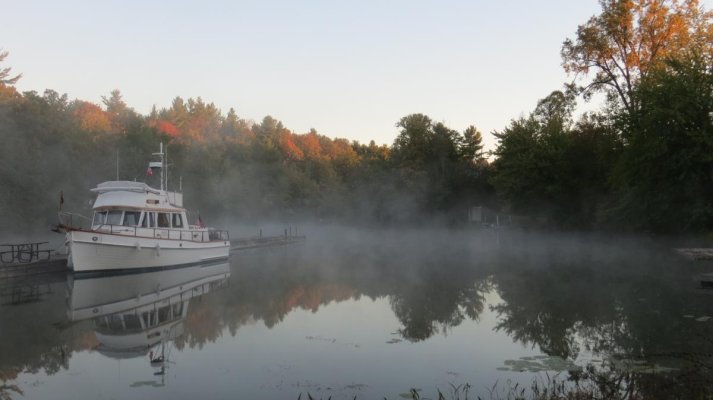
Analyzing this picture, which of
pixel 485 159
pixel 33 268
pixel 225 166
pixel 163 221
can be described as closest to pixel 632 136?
pixel 163 221

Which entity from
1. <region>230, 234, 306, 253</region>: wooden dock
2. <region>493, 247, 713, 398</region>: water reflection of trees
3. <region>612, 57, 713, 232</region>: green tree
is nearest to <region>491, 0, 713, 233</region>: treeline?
→ <region>612, 57, 713, 232</region>: green tree

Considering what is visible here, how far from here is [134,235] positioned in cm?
2644

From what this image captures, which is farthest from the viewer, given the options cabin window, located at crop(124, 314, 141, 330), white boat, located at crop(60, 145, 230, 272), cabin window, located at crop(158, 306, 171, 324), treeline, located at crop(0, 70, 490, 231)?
treeline, located at crop(0, 70, 490, 231)

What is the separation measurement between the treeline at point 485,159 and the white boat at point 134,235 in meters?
19.6

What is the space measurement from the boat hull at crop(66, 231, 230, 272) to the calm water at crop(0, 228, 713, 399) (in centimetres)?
81

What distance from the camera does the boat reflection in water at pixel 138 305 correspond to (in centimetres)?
1395

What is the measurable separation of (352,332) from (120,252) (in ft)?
49.5

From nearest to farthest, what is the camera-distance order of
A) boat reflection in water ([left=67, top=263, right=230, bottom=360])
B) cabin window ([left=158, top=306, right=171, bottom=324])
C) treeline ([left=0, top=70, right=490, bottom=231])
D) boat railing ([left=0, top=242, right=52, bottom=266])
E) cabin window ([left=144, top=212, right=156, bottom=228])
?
boat reflection in water ([left=67, top=263, right=230, bottom=360]) < cabin window ([left=158, top=306, right=171, bottom=324]) < boat railing ([left=0, top=242, right=52, bottom=266]) < cabin window ([left=144, top=212, right=156, bottom=228]) < treeline ([left=0, top=70, right=490, bottom=231])

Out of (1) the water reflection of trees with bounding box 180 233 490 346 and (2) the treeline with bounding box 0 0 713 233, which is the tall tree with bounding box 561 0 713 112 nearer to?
(2) the treeline with bounding box 0 0 713 233

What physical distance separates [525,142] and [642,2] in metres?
18.1

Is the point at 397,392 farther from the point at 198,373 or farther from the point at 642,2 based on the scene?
the point at 642,2

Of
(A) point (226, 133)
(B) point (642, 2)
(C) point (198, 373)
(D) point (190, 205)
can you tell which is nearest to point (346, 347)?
(C) point (198, 373)

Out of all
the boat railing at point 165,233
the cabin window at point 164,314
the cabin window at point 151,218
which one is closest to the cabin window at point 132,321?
the cabin window at point 164,314

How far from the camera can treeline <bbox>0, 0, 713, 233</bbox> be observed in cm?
3453
